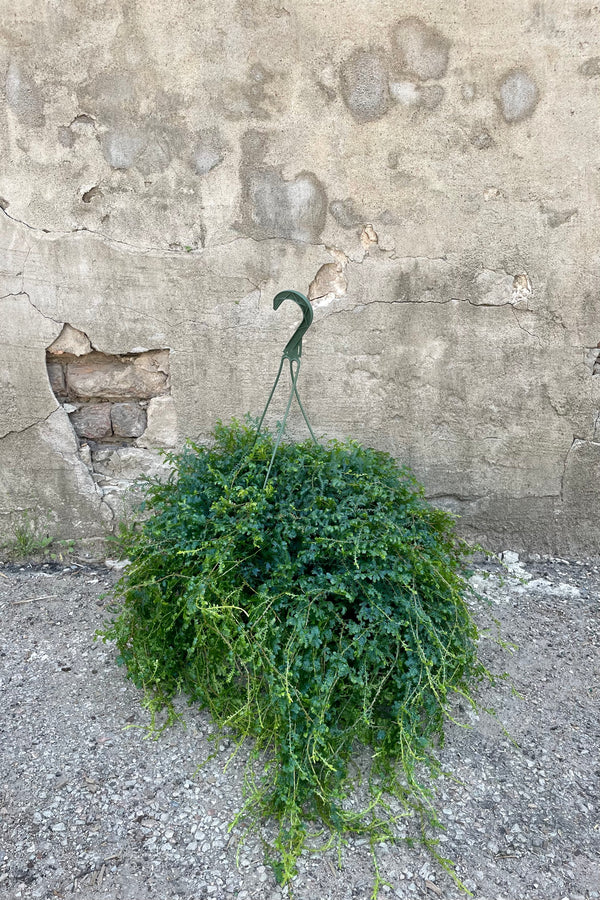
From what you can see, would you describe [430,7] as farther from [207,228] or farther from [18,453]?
[18,453]

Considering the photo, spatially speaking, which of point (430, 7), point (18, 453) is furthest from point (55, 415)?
point (430, 7)

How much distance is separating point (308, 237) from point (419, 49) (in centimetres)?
86

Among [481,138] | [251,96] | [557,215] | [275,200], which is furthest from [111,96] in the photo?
[557,215]

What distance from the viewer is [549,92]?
7.97 ft

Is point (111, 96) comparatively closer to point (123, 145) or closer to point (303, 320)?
point (123, 145)

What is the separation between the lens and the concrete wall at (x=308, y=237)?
238 centimetres

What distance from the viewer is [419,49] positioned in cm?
239

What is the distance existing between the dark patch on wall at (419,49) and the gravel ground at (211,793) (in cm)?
229

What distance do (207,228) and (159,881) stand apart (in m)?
2.27

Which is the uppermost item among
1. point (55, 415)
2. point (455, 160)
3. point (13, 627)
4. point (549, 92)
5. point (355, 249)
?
point (549, 92)

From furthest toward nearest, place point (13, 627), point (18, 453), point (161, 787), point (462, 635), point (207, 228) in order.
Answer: point (18, 453) < point (207, 228) < point (13, 627) < point (462, 635) < point (161, 787)

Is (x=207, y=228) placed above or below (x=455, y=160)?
below

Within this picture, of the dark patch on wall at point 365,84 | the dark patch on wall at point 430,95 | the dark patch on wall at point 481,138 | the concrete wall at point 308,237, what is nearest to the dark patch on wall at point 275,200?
the concrete wall at point 308,237

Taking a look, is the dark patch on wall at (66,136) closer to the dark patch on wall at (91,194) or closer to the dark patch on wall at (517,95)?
the dark patch on wall at (91,194)
